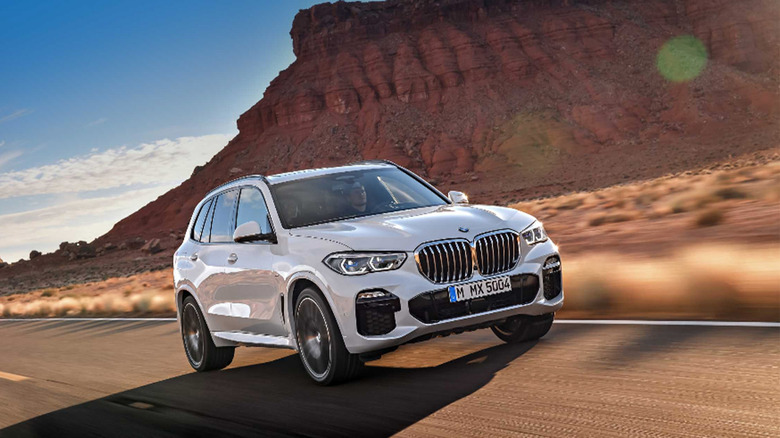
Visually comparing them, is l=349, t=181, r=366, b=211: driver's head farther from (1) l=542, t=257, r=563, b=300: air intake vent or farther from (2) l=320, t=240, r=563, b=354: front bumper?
(1) l=542, t=257, r=563, b=300: air intake vent

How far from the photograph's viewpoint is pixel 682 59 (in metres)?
81.5

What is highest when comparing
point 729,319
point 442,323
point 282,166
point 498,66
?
point 498,66

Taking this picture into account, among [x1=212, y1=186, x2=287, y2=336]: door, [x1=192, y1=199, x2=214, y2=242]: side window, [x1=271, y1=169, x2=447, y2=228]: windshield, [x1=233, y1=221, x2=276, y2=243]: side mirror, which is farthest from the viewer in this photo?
[x1=192, y1=199, x2=214, y2=242]: side window

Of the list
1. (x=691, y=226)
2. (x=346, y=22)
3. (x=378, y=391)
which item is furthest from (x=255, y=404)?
(x=346, y=22)

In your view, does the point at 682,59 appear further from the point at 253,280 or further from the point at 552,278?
the point at 253,280

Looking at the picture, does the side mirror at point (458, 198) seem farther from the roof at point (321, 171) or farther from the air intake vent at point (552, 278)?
the air intake vent at point (552, 278)

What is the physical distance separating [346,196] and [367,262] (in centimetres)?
156

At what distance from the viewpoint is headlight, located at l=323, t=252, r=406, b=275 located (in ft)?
21.5

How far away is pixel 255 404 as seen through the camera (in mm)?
7000

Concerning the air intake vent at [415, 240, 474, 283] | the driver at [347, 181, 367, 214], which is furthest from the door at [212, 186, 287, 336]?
the air intake vent at [415, 240, 474, 283]

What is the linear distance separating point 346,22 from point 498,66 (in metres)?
18.7

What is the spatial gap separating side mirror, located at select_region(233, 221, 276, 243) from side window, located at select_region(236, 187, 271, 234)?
213mm

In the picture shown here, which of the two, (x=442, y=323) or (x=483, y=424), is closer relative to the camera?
(x=483, y=424)

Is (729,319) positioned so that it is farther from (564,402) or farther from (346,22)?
(346,22)
